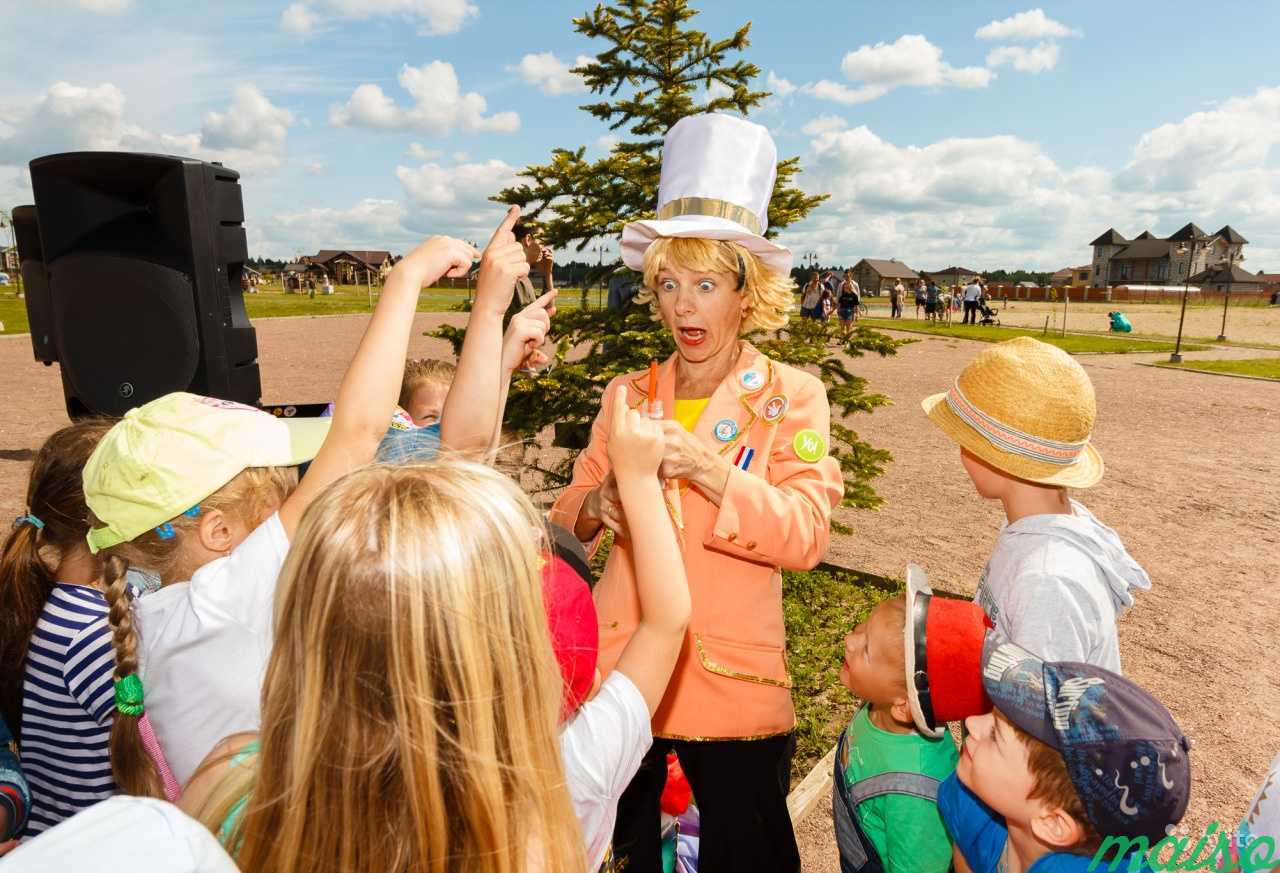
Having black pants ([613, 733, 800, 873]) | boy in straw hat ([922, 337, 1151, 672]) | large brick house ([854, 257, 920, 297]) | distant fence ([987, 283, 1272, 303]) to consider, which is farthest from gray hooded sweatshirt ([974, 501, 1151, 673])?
large brick house ([854, 257, 920, 297])

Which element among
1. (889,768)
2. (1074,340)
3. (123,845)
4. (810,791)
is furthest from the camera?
(1074,340)

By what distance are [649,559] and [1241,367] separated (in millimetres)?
20993

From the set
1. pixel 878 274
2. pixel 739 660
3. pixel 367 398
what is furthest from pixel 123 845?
pixel 878 274

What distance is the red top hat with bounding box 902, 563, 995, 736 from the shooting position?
1.77 meters

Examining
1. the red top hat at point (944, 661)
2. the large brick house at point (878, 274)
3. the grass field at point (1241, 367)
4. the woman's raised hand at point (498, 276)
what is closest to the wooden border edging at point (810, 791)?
the red top hat at point (944, 661)

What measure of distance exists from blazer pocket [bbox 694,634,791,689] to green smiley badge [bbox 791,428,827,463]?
0.51 metres

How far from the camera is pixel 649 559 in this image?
4.74 ft

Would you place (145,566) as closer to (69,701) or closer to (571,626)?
(69,701)

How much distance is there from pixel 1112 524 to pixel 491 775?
748 centimetres

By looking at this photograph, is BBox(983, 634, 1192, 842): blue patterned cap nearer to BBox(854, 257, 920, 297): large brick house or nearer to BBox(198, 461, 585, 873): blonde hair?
BBox(198, 461, 585, 873): blonde hair

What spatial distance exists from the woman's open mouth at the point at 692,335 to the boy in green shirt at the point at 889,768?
0.89 meters

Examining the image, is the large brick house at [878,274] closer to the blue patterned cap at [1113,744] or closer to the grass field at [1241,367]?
the grass field at [1241,367]

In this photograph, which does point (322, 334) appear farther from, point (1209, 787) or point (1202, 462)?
point (1209, 787)

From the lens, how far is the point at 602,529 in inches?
90.8
